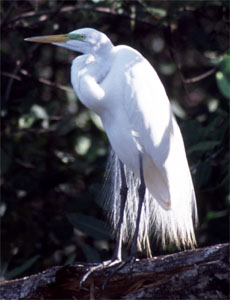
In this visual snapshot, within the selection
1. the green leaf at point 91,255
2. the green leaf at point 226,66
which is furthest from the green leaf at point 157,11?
the green leaf at point 91,255

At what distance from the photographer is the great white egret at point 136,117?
2.12 meters

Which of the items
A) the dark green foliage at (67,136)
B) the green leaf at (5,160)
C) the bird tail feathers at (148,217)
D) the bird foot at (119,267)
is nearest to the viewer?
the bird foot at (119,267)

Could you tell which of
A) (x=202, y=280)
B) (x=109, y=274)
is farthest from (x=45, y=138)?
(x=202, y=280)

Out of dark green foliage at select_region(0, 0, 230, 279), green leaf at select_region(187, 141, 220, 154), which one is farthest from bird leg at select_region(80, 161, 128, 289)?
green leaf at select_region(187, 141, 220, 154)

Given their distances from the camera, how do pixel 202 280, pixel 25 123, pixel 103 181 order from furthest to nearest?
pixel 25 123 → pixel 103 181 → pixel 202 280

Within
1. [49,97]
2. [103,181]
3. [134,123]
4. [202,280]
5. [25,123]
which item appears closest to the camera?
[202,280]

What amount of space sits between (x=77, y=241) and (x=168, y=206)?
0.75 metres

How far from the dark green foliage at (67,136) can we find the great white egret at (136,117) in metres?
0.21

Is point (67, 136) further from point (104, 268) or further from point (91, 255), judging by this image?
point (104, 268)

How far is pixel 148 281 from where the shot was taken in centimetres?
175

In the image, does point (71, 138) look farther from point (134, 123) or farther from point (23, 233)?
point (134, 123)

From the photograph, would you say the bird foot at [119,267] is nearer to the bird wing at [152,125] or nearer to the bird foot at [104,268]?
the bird foot at [104,268]

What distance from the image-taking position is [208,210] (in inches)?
103

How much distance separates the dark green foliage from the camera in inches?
97.5
